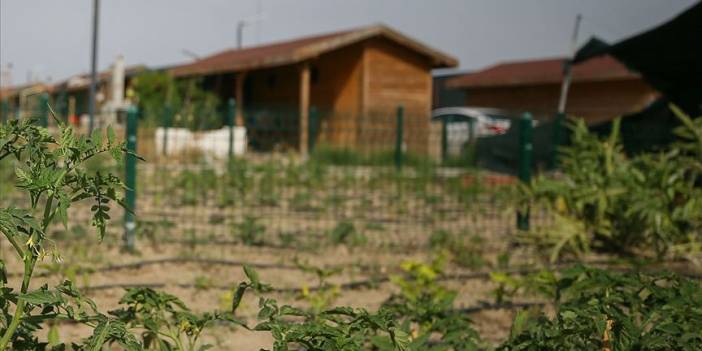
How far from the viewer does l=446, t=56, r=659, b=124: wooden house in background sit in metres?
23.8

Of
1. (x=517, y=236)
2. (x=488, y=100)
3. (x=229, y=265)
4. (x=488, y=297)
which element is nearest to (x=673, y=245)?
(x=517, y=236)

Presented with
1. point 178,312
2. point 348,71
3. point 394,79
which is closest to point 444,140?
point 178,312

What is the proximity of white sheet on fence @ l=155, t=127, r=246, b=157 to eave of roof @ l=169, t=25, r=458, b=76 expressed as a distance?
10.0 m

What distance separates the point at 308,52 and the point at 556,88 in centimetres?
1064

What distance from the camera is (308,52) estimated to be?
19.2 meters

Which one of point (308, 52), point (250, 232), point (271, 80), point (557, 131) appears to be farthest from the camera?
Result: point (271, 80)

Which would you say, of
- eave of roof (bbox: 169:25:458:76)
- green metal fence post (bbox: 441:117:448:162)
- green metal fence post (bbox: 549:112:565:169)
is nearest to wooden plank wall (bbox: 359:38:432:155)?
eave of roof (bbox: 169:25:458:76)

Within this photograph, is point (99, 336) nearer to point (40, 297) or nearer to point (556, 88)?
point (40, 297)

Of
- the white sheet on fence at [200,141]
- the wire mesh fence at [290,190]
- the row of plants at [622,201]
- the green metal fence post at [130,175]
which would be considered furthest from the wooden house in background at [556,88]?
the green metal fence post at [130,175]

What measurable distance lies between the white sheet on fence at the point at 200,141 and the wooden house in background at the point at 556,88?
14349 mm

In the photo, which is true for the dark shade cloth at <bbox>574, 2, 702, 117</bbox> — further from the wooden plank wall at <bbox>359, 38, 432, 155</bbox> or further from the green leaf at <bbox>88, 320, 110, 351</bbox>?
the wooden plank wall at <bbox>359, 38, 432, 155</bbox>

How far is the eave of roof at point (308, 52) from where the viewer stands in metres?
19.3

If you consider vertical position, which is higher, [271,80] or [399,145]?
[271,80]

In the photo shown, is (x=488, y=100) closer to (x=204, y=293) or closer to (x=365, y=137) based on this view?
(x=365, y=137)
